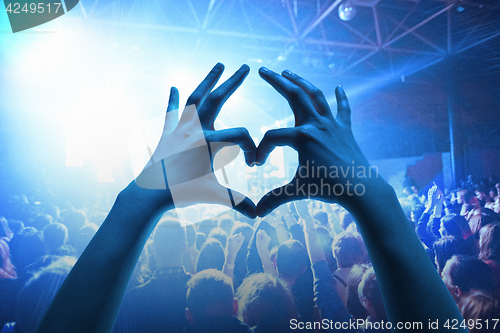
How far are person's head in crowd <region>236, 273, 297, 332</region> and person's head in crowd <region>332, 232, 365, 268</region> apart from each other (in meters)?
0.72

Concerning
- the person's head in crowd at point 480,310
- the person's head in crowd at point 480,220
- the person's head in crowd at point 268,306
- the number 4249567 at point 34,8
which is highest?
the number 4249567 at point 34,8

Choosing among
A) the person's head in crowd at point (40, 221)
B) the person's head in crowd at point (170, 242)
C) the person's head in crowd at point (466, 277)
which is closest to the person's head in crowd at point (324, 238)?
the person's head in crowd at point (466, 277)

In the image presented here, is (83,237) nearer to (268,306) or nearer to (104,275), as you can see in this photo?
(268,306)

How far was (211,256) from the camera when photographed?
233 centimetres

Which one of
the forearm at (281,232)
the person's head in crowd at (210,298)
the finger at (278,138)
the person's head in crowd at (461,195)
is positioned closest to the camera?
the finger at (278,138)

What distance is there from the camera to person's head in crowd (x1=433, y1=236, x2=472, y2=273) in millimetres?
2719

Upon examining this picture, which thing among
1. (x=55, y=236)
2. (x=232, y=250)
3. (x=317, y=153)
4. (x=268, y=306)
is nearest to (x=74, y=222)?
(x=55, y=236)

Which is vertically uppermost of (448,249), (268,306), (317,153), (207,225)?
(317,153)

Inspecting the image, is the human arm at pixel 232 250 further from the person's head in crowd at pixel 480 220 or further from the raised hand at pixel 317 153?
the person's head in crowd at pixel 480 220

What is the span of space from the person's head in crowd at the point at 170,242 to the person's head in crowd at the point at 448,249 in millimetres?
3417

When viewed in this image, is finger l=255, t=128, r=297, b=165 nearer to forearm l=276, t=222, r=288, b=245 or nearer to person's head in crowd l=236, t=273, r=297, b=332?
person's head in crowd l=236, t=273, r=297, b=332

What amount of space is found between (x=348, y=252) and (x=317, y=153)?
82.3 inches

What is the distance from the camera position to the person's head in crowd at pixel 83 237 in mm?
2742

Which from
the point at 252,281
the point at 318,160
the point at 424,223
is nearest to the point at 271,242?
the point at 252,281
